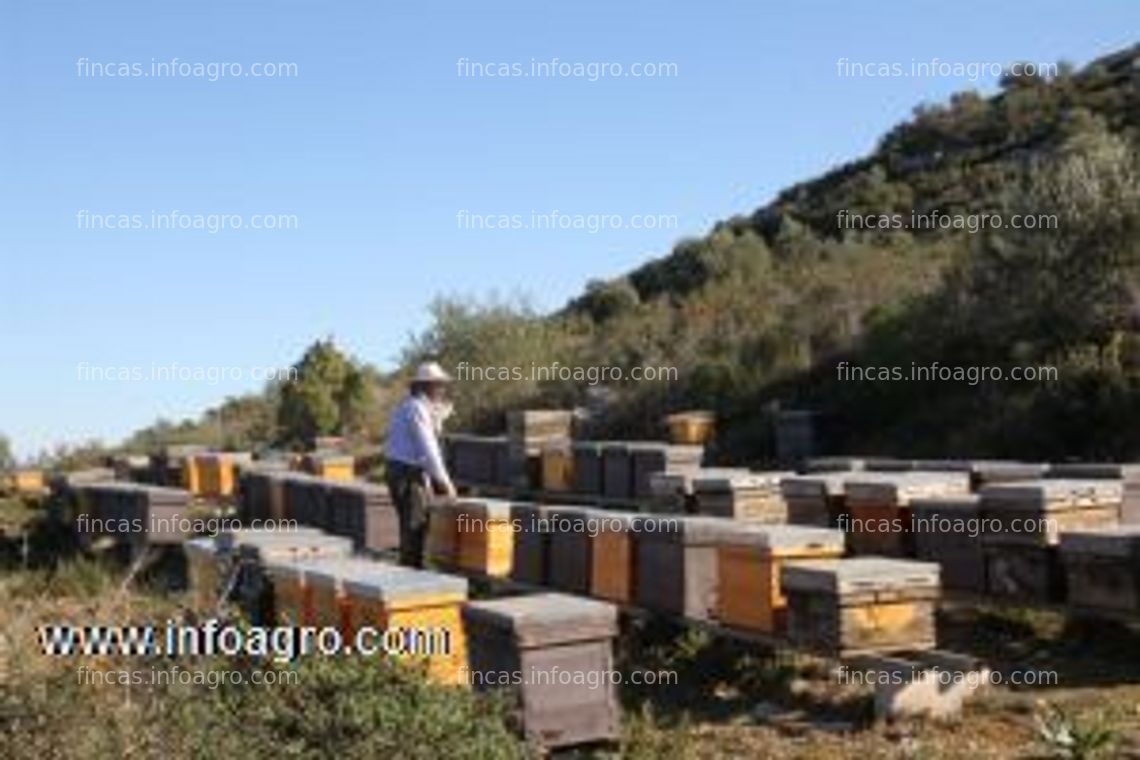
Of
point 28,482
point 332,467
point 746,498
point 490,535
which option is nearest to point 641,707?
point 746,498

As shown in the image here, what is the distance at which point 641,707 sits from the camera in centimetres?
912

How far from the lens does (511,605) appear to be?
25.7ft

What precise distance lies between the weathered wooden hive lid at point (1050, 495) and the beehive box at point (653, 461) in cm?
567

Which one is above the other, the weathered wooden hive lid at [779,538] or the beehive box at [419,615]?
the weathered wooden hive lid at [779,538]

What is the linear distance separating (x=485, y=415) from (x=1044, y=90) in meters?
26.2

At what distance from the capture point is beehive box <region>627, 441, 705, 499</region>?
1573cm

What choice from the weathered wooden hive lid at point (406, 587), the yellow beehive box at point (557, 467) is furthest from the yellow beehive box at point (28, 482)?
the weathered wooden hive lid at point (406, 587)

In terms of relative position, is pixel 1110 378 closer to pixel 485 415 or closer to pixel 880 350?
pixel 880 350

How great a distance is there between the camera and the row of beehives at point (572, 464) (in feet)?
52.4

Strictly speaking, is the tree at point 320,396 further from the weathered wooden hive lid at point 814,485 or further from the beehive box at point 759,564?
the beehive box at point 759,564

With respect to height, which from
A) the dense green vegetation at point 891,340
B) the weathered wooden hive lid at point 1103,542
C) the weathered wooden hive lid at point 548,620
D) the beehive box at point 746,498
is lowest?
the weathered wooden hive lid at point 548,620

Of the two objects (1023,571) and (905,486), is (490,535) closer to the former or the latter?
(905,486)

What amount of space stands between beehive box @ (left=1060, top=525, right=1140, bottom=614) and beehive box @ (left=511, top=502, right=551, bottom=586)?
378 centimetres

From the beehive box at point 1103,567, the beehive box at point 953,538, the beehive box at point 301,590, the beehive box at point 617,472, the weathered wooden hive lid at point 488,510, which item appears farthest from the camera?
the beehive box at point 617,472
